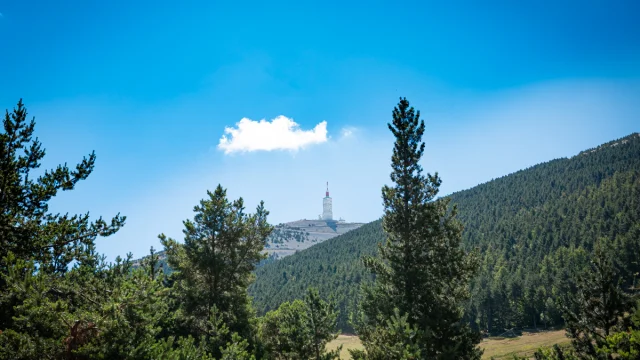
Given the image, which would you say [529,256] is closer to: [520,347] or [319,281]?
[520,347]

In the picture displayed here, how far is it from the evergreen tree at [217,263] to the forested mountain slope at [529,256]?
47.1 metres

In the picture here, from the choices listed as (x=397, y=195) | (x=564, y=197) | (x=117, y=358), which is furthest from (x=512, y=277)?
(x=117, y=358)

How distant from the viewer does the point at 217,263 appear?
21.2 meters

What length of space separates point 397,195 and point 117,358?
50.3 feet

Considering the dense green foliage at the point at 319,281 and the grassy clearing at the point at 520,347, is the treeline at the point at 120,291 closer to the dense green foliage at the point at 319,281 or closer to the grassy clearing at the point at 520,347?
the grassy clearing at the point at 520,347

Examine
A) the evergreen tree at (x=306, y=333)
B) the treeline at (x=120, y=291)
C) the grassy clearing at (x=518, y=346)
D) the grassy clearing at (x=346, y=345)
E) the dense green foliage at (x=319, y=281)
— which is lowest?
the grassy clearing at (x=346, y=345)

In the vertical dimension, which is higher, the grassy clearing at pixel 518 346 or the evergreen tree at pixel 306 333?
the evergreen tree at pixel 306 333

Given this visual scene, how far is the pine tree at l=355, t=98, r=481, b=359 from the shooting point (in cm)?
1795

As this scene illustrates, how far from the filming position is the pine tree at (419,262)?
1795 centimetres

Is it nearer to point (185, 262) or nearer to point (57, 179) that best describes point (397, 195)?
point (185, 262)

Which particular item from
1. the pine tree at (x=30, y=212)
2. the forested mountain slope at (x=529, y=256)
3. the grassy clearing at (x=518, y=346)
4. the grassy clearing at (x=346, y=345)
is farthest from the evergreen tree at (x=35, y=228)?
→ the grassy clearing at (x=346, y=345)

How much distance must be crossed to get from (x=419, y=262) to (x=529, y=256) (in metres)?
140

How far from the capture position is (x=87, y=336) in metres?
9.63

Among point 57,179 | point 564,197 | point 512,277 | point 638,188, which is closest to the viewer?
point 57,179
